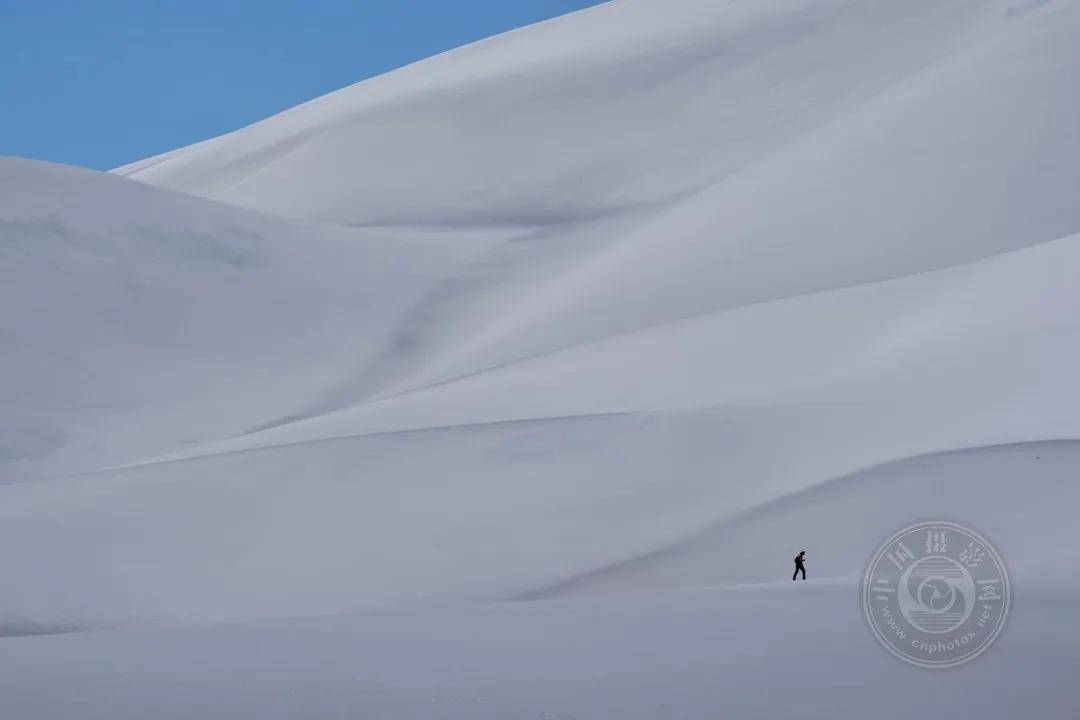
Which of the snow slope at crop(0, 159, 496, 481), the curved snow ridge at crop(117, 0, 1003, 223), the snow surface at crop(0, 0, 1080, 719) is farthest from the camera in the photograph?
the curved snow ridge at crop(117, 0, 1003, 223)

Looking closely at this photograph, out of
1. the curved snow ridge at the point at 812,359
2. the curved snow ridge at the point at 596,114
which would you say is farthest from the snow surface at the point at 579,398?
the curved snow ridge at the point at 596,114

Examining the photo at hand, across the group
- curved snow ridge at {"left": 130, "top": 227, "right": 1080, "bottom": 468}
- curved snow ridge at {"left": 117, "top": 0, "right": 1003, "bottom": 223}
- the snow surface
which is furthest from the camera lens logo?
curved snow ridge at {"left": 117, "top": 0, "right": 1003, "bottom": 223}

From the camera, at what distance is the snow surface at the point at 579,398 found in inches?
362

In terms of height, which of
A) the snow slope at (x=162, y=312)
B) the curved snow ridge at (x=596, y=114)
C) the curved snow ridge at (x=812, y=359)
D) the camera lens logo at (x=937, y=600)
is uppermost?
the curved snow ridge at (x=596, y=114)

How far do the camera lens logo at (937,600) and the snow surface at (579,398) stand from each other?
200mm

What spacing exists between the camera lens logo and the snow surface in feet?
0.66

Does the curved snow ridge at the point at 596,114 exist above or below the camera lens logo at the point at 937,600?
above

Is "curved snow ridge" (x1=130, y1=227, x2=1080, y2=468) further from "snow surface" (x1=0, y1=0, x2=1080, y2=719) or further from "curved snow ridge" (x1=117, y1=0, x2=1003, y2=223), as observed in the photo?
"curved snow ridge" (x1=117, y1=0, x2=1003, y2=223)

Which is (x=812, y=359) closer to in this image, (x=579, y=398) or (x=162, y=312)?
(x=579, y=398)

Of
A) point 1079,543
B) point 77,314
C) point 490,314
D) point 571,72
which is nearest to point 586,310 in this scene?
point 490,314

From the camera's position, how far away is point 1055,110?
28.8 m

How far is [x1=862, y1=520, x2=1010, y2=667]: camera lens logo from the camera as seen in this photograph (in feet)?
30.5

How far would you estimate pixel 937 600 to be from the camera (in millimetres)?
10141

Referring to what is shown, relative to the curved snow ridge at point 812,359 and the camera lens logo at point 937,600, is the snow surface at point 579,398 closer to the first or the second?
the curved snow ridge at point 812,359
